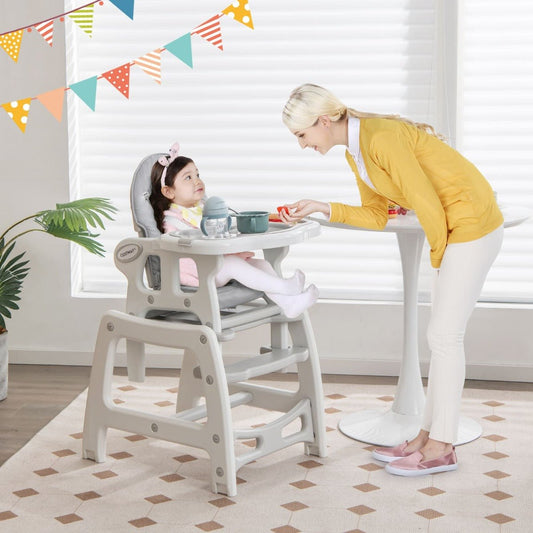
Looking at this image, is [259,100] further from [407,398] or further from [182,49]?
[407,398]

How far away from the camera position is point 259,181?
4238 millimetres

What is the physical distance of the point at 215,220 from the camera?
2.95m

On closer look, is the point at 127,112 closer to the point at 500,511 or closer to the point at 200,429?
the point at 200,429

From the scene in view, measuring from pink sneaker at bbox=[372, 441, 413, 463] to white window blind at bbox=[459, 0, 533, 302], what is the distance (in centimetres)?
124

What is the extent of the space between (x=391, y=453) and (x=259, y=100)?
1.71 m

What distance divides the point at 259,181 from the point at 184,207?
0.97 meters

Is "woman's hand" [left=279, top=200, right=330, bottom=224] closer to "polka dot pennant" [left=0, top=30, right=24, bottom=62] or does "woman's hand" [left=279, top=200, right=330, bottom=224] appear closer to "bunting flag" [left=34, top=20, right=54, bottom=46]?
"bunting flag" [left=34, top=20, right=54, bottom=46]

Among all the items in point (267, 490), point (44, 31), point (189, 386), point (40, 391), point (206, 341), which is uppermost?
point (44, 31)

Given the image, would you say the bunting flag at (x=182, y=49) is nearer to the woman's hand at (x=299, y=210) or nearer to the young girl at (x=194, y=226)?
the young girl at (x=194, y=226)

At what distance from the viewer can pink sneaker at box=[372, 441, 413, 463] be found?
3162 millimetres

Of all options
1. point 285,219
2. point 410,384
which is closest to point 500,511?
point 410,384

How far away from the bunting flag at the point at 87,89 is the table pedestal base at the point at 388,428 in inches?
60.6

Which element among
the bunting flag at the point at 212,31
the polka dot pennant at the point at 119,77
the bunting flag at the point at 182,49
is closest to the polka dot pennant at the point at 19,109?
the polka dot pennant at the point at 119,77

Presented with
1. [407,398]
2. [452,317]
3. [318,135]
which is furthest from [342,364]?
[318,135]
